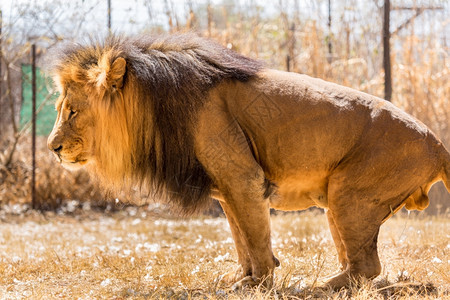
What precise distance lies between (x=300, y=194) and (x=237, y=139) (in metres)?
0.67

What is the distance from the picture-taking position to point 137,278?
3.96m

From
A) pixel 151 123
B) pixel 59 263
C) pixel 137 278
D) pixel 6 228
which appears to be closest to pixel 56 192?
pixel 6 228

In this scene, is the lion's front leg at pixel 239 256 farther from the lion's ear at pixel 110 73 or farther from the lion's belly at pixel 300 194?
the lion's ear at pixel 110 73

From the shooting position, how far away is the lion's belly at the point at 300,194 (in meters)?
3.68

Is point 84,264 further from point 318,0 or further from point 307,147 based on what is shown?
point 318,0

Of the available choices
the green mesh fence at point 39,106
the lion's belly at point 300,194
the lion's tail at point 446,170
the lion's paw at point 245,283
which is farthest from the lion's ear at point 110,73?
the green mesh fence at point 39,106

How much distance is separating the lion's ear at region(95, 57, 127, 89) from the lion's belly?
121cm

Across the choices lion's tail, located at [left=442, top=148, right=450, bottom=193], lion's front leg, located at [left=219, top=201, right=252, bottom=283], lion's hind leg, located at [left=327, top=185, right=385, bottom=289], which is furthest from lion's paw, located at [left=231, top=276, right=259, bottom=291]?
lion's tail, located at [left=442, top=148, right=450, bottom=193]

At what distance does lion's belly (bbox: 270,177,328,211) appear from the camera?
3.68 meters

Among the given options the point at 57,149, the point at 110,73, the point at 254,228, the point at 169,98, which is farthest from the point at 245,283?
the point at 110,73

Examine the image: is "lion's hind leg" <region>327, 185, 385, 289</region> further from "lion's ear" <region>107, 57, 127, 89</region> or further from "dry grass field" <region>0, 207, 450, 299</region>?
"lion's ear" <region>107, 57, 127, 89</region>

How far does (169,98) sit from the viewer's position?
135 inches

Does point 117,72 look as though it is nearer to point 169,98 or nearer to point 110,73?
point 110,73

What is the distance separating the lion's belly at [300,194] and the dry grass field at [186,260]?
0.39 meters
